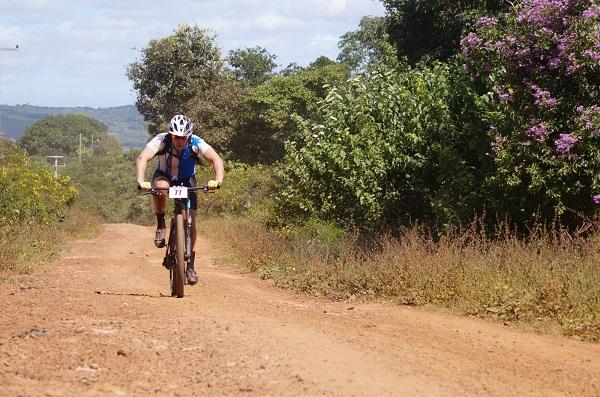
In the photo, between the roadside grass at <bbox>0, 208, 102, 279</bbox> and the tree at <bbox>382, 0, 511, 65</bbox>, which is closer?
the roadside grass at <bbox>0, 208, 102, 279</bbox>

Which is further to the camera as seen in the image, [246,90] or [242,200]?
[246,90]

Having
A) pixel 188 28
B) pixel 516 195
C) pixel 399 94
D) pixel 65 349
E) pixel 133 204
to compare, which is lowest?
pixel 133 204

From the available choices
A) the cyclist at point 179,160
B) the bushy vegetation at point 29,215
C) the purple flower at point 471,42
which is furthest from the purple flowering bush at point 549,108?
the bushy vegetation at point 29,215

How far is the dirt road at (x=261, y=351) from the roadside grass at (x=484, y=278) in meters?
0.41

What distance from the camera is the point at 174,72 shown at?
4478 cm

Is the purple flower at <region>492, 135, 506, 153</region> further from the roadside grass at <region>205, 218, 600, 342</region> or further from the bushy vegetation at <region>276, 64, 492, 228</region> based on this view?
the bushy vegetation at <region>276, 64, 492, 228</region>

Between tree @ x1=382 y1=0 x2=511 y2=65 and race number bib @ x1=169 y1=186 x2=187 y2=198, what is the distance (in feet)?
35.6

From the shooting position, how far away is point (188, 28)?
45156mm

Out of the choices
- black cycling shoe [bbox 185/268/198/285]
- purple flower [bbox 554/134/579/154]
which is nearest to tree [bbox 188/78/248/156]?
black cycling shoe [bbox 185/268/198/285]

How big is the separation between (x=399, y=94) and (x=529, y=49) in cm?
390

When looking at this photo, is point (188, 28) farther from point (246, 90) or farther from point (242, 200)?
point (242, 200)

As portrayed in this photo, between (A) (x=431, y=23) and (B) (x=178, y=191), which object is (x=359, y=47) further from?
(B) (x=178, y=191)

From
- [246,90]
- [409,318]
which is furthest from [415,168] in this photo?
[246,90]

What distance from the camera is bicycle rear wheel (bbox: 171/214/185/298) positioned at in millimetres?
9180
